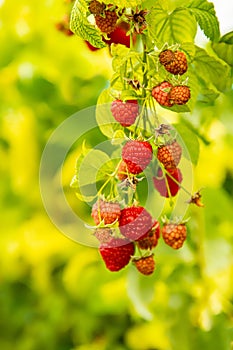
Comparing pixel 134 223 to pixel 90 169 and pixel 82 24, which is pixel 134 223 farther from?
pixel 82 24

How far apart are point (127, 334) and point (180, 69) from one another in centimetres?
123

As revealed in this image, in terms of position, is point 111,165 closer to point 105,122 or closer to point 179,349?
point 105,122

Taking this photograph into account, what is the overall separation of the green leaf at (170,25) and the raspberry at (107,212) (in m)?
0.17

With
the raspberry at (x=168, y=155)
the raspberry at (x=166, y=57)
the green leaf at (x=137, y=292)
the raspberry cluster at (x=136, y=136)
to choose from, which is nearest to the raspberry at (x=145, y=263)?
the raspberry cluster at (x=136, y=136)

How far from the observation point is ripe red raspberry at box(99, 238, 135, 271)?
81cm

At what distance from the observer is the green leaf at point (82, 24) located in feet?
2.45

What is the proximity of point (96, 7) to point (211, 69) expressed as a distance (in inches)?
7.5

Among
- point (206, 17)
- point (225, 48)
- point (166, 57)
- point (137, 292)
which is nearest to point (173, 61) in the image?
point (166, 57)

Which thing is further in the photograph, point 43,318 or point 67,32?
point 43,318

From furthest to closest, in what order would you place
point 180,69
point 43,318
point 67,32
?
point 43,318 < point 67,32 < point 180,69

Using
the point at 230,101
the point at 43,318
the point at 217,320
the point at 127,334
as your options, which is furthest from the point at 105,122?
the point at 43,318

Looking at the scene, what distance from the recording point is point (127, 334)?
188cm

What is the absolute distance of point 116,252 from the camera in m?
0.82

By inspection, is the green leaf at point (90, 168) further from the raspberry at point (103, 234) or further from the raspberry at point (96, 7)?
the raspberry at point (96, 7)
